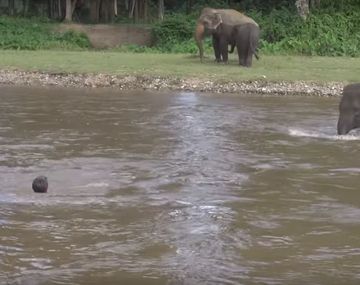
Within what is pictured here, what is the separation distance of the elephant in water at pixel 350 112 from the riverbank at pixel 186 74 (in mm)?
7263

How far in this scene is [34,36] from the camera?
119 feet

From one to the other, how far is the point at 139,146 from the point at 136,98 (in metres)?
7.38

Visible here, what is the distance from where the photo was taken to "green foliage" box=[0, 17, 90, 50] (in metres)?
34.1

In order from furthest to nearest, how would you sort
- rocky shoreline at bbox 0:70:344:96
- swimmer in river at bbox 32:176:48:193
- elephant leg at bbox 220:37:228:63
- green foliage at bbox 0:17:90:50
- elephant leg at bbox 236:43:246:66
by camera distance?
green foliage at bbox 0:17:90:50
elephant leg at bbox 220:37:228:63
elephant leg at bbox 236:43:246:66
rocky shoreline at bbox 0:70:344:96
swimmer in river at bbox 32:176:48:193

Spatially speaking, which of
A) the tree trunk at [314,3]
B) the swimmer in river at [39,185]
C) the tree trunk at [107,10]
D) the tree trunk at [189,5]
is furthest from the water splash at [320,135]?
the tree trunk at [107,10]

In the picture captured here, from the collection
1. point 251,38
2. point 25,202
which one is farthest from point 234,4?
point 25,202

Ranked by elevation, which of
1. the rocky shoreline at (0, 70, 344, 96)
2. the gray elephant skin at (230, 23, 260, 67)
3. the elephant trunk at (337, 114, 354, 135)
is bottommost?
the rocky shoreline at (0, 70, 344, 96)

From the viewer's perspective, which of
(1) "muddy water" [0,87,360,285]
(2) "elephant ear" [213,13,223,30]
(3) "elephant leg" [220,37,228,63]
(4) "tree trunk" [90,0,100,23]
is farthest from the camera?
(4) "tree trunk" [90,0,100,23]

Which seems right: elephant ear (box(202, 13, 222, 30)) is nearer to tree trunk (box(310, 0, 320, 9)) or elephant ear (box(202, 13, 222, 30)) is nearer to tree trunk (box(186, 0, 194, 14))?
tree trunk (box(310, 0, 320, 9))

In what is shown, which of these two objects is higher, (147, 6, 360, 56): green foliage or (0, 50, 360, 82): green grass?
(147, 6, 360, 56): green foliage

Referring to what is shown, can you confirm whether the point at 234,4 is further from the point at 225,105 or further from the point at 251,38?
the point at 225,105

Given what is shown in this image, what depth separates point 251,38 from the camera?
2578 centimetres

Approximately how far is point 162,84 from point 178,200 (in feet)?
45.6

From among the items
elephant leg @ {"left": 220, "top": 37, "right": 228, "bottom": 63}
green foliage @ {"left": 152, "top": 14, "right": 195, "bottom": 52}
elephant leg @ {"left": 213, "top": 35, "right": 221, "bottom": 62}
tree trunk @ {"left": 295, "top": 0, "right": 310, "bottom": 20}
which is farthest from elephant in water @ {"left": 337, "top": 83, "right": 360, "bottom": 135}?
tree trunk @ {"left": 295, "top": 0, "right": 310, "bottom": 20}
